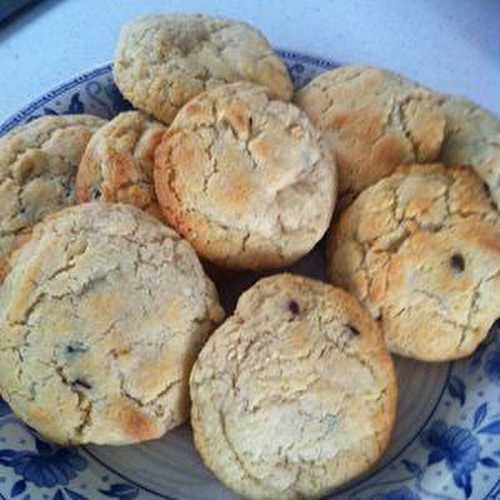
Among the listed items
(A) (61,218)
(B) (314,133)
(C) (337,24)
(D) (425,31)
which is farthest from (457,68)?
(A) (61,218)

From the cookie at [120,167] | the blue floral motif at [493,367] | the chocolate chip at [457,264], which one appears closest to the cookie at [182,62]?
the cookie at [120,167]

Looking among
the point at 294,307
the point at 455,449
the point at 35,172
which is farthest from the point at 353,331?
the point at 35,172

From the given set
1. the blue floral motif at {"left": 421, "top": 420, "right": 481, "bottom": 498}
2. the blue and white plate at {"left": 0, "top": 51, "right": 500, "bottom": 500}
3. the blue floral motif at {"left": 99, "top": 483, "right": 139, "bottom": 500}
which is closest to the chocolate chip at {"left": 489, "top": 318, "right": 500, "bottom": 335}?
the blue and white plate at {"left": 0, "top": 51, "right": 500, "bottom": 500}

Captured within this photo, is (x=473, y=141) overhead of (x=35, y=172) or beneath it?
beneath

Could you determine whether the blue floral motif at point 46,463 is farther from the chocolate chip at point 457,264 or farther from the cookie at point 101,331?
the chocolate chip at point 457,264

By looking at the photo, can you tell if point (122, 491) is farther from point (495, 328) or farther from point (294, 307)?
point (495, 328)
